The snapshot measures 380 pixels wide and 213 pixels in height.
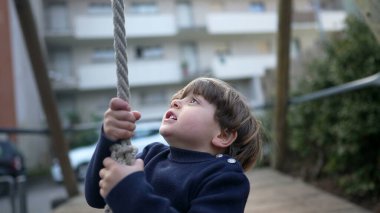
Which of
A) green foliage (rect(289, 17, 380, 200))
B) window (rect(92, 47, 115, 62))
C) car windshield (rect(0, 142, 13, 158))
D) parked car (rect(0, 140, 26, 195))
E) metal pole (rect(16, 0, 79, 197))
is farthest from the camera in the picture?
window (rect(92, 47, 115, 62))

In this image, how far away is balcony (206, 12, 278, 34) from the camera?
52.3ft

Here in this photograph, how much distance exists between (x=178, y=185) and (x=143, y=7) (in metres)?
15.6

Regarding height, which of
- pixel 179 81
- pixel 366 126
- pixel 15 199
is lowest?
pixel 179 81

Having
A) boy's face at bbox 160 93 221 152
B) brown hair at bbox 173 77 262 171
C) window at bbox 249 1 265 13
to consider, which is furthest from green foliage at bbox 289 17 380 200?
window at bbox 249 1 265 13

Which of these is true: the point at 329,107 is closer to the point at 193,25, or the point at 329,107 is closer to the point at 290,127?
the point at 290,127

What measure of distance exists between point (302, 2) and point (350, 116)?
56.5 ft

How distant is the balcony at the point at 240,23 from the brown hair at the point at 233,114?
1512 centimetres

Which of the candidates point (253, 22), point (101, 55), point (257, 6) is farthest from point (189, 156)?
point (257, 6)

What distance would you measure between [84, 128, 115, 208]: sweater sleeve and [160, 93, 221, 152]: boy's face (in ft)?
0.57

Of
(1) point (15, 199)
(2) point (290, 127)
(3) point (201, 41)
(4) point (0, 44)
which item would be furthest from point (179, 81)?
(1) point (15, 199)

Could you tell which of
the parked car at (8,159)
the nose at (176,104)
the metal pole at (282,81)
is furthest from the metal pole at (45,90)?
the parked car at (8,159)

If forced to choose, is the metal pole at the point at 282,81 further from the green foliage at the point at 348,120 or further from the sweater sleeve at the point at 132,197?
A: the sweater sleeve at the point at 132,197

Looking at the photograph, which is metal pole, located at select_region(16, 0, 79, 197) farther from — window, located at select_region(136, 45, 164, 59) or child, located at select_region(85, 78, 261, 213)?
window, located at select_region(136, 45, 164, 59)

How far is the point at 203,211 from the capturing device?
2.79 feet
